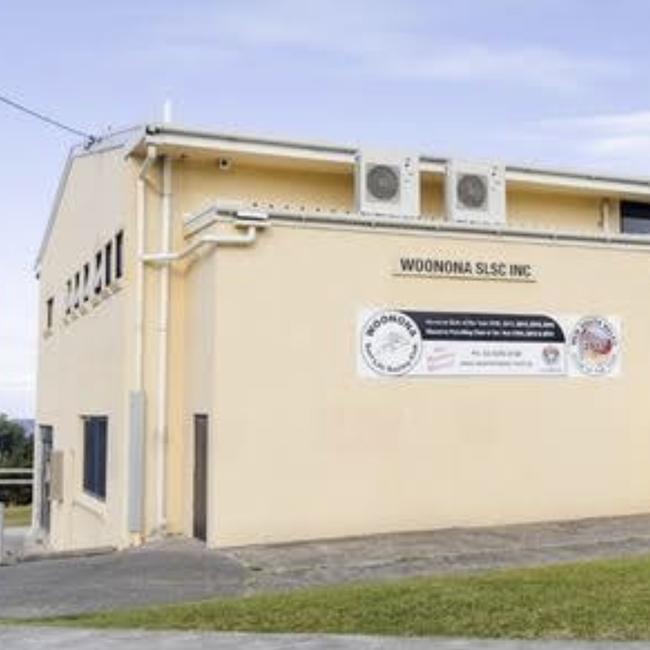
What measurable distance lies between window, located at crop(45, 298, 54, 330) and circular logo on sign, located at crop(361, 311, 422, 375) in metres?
13.9

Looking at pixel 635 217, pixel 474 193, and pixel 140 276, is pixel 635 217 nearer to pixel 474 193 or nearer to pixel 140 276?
pixel 474 193

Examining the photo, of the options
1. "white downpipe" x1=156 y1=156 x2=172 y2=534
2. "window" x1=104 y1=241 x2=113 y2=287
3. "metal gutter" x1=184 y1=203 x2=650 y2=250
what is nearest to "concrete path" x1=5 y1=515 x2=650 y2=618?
"white downpipe" x1=156 y1=156 x2=172 y2=534

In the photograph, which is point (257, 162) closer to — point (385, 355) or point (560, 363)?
point (385, 355)

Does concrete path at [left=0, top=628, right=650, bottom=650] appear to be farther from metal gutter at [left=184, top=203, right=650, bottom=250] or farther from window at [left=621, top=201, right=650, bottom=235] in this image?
window at [left=621, top=201, right=650, bottom=235]

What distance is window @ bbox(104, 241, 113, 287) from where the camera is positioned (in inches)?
779

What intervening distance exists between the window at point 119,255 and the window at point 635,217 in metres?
9.07

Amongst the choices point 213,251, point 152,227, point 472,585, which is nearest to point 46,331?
point 152,227

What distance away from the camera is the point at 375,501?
53.8 feet

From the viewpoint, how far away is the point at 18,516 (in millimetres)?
35188

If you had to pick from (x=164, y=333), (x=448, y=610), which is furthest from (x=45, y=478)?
(x=448, y=610)

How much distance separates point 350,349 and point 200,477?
2.73m

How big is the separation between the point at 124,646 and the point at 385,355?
26.9ft

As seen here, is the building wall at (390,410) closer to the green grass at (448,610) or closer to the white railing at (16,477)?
the green grass at (448,610)

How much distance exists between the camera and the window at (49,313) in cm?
2864
